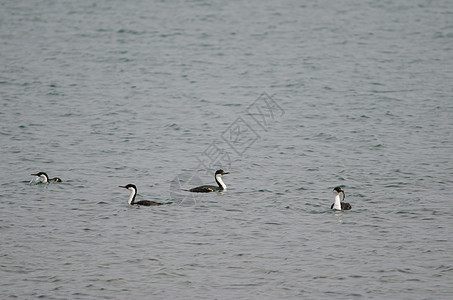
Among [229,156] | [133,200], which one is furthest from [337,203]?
[229,156]

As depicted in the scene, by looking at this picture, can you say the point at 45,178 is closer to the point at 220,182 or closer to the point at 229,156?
the point at 220,182

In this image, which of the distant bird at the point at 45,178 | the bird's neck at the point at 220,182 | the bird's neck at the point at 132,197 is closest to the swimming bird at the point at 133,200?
the bird's neck at the point at 132,197

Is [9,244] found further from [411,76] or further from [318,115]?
[411,76]

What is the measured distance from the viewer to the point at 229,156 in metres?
26.9

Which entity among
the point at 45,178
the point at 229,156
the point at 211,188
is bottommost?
the point at 211,188

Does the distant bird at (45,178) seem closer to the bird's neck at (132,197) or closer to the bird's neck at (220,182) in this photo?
the bird's neck at (132,197)

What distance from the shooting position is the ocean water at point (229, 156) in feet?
51.9

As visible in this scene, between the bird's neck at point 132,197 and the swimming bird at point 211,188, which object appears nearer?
the bird's neck at point 132,197

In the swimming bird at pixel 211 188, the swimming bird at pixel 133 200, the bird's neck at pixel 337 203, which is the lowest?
the bird's neck at pixel 337 203

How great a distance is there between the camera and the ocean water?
15.8 metres

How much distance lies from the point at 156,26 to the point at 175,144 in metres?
29.6

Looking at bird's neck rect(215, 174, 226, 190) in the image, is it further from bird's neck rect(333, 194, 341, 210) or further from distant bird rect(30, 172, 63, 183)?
distant bird rect(30, 172, 63, 183)

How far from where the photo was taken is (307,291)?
48.4ft

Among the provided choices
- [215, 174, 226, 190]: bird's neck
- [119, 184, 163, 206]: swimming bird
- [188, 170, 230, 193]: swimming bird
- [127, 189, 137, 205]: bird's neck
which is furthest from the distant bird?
[215, 174, 226, 190]: bird's neck
